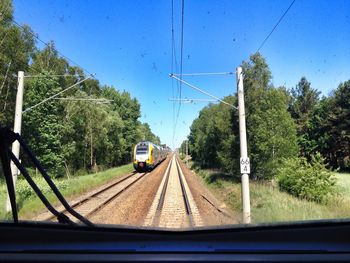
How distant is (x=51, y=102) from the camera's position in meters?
17.0

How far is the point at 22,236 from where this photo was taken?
193 centimetres

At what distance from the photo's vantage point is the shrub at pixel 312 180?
55.7ft

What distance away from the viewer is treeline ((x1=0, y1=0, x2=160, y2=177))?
7414mm

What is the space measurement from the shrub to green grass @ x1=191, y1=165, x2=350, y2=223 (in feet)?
1.69

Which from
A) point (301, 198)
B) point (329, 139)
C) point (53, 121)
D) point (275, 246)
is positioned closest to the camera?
point (275, 246)

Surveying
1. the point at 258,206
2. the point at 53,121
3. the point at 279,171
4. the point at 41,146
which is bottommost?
the point at 258,206

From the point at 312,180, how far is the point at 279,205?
4.04 meters

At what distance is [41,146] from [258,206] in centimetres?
1018

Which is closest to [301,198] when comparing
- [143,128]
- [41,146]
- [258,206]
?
[258,206]

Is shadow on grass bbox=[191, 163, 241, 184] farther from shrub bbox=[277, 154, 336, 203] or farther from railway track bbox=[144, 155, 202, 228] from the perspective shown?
railway track bbox=[144, 155, 202, 228]

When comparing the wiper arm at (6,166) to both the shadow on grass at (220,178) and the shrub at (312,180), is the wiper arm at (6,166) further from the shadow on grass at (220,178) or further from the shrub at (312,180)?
the shadow on grass at (220,178)

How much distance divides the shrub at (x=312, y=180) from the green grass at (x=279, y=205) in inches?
20.3

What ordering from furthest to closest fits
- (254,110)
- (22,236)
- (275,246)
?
(254,110) < (22,236) < (275,246)
